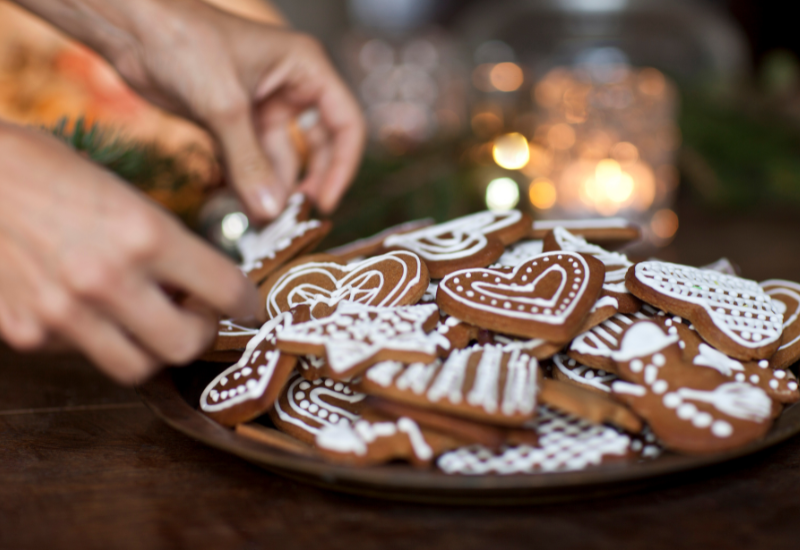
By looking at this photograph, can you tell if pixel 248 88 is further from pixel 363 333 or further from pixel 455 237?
pixel 363 333

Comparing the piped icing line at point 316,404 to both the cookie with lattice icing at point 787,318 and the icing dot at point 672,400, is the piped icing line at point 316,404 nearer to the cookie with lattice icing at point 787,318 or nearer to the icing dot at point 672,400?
the icing dot at point 672,400

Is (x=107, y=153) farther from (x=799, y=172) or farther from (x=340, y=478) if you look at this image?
(x=799, y=172)

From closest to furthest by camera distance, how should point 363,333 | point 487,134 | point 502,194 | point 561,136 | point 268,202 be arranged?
1. point 363,333
2. point 268,202
3. point 502,194
4. point 561,136
5. point 487,134

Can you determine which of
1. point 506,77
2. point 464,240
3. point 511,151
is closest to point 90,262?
point 464,240

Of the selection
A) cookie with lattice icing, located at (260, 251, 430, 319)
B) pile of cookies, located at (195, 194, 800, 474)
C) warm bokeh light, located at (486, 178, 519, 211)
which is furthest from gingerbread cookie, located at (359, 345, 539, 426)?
warm bokeh light, located at (486, 178, 519, 211)

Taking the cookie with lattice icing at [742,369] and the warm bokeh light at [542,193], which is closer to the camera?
the cookie with lattice icing at [742,369]

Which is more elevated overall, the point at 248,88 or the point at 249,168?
the point at 248,88

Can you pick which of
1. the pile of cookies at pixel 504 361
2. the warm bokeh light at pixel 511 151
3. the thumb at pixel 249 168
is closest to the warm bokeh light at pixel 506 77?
the warm bokeh light at pixel 511 151

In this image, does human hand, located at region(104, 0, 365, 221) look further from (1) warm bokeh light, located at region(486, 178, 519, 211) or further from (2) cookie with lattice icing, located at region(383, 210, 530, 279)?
(1) warm bokeh light, located at region(486, 178, 519, 211)
